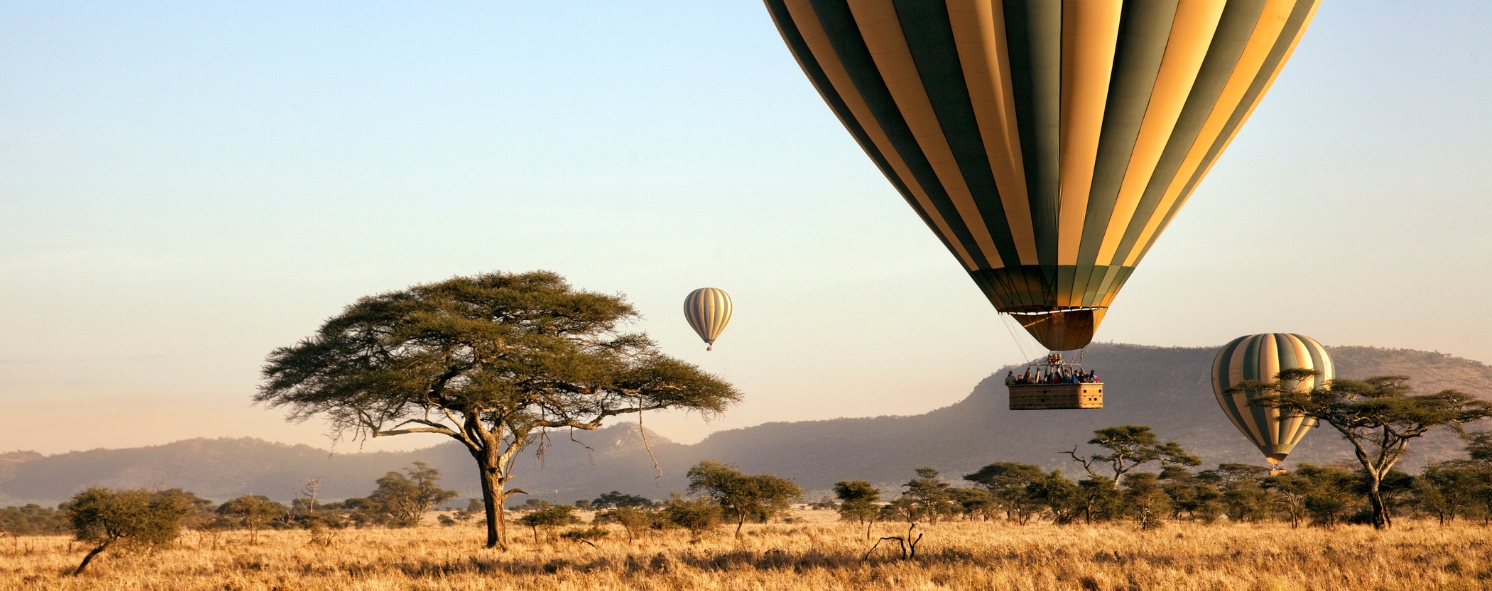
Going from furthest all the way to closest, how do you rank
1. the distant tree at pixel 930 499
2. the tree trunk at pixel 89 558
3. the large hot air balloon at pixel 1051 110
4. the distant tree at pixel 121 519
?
the distant tree at pixel 930 499 → the distant tree at pixel 121 519 → the tree trunk at pixel 89 558 → the large hot air balloon at pixel 1051 110

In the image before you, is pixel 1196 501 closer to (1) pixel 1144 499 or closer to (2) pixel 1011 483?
(1) pixel 1144 499

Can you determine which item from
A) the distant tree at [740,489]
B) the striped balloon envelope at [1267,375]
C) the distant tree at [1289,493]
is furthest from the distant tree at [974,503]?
the distant tree at [740,489]

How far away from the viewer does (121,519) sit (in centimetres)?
2445

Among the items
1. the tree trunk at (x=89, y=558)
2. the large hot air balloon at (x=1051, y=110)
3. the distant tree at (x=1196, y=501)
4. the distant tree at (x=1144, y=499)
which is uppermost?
the large hot air balloon at (x=1051, y=110)

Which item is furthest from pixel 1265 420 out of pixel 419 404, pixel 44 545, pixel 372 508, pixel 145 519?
pixel 372 508

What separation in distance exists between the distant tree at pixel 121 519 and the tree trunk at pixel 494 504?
7548mm

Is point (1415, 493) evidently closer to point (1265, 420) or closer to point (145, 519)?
point (1265, 420)

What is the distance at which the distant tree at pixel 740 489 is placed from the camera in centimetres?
3591

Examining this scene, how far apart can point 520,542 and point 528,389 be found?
565 centimetres

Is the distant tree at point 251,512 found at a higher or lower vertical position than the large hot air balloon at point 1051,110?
lower

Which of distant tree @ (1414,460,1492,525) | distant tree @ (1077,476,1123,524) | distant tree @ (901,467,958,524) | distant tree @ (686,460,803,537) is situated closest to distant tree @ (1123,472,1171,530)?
distant tree @ (1077,476,1123,524)

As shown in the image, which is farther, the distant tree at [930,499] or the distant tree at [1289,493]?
the distant tree at [930,499]

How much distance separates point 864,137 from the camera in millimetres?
22344

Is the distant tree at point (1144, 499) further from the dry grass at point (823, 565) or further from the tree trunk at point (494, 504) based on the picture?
the tree trunk at point (494, 504)
